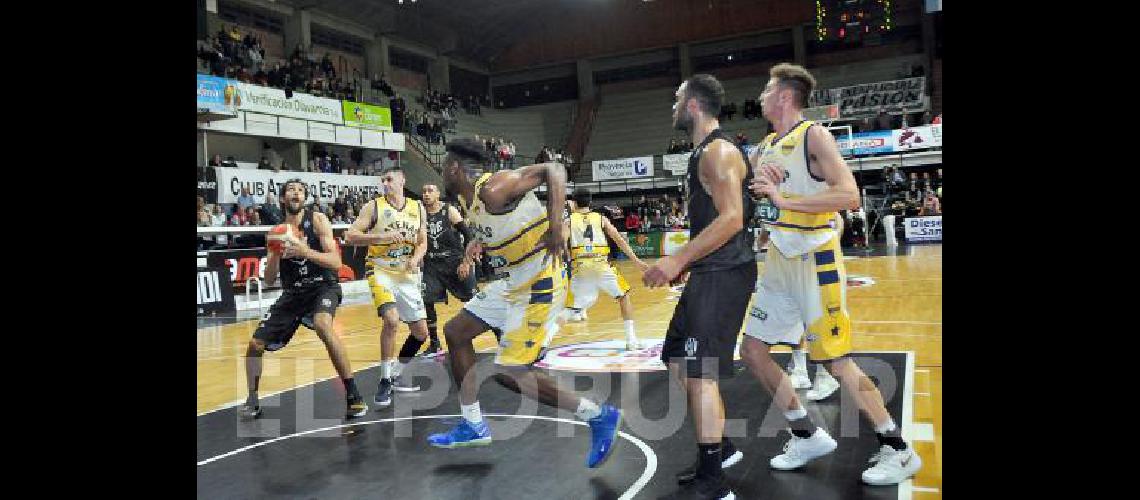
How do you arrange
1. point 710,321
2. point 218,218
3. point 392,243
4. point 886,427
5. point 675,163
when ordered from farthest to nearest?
point 675,163 < point 218,218 < point 392,243 < point 886,427 < point 710,321

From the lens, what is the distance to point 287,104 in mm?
23281

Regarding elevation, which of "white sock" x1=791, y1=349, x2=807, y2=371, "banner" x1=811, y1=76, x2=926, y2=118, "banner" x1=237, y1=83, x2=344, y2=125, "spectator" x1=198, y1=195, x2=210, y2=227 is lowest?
"white sock" x1=791, y1=349, x2=807, y2=371

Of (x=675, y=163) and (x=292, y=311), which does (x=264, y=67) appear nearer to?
(x=675, y=163)

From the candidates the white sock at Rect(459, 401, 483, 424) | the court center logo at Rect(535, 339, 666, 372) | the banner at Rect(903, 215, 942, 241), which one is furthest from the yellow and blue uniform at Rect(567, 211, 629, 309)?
the banner at Rect(903, 215, 942, 241)

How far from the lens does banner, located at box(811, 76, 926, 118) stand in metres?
28.8

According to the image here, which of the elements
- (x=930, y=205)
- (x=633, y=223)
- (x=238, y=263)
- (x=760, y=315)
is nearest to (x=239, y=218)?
(x=238, y=263)

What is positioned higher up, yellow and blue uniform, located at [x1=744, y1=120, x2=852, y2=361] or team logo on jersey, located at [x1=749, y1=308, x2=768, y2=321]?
yellow and blue uniform, located at [x1=744, y1=120, x2=852, y2=361]

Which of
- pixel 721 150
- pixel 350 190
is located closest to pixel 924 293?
pixel 721 150

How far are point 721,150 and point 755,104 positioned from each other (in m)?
31.6

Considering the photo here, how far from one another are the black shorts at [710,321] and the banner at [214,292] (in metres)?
11.8

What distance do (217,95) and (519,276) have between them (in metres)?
17.8

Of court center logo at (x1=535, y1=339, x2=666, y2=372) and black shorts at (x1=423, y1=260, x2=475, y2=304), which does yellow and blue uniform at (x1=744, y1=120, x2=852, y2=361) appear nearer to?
court center logo at (x1=535, y1=339, x2=666, y2=372)

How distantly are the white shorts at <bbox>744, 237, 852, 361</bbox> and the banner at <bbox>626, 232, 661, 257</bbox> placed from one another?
22.6 meters
